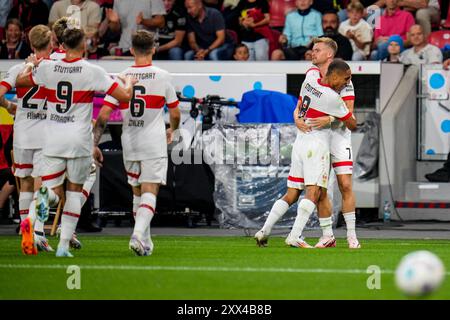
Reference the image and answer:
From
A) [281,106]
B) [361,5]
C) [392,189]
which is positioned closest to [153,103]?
[281,106]

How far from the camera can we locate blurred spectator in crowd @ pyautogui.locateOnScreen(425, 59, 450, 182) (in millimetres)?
19734

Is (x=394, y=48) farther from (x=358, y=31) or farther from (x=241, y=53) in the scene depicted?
(x=241, y=53)

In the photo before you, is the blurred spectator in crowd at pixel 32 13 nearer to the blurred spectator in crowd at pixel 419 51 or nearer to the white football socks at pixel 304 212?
the blurred spectator in crowd at pixel 419 51

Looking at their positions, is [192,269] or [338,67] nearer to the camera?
[192,269]

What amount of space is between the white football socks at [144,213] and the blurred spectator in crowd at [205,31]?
9.35m

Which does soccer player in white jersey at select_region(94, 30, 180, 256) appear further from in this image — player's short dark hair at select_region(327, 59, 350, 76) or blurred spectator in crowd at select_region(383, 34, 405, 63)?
blurred spectator in crowd at select_region(383, 34, 405, 63)

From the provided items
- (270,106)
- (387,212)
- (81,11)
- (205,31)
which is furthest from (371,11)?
(81,11)

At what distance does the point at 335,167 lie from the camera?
14047mm

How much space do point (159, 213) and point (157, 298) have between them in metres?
10.2

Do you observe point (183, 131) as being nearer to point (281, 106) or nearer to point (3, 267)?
point (281, 106)

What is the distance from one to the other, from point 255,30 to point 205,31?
37.1 inches

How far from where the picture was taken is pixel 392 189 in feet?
65.1

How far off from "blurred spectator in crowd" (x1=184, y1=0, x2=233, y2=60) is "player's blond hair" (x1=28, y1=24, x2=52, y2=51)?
8.23 metres

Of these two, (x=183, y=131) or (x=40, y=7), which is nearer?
(x=183, y=131)
